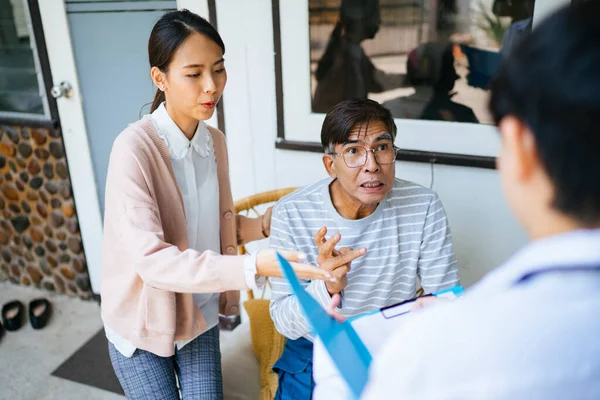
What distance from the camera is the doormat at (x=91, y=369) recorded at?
222 centimetres

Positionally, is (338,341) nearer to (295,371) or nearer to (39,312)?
(295,371)

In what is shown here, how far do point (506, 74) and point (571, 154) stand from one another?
0.09 meters

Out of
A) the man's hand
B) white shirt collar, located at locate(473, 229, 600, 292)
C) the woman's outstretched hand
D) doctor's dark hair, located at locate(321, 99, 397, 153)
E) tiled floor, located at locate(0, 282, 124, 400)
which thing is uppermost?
white shirt collar, located at locate(473, 229, 600, 292)

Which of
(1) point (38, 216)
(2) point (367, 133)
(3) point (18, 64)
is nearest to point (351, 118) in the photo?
(2) point (367, 133)

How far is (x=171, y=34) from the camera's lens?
113 cm

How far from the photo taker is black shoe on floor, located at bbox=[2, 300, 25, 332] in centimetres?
255

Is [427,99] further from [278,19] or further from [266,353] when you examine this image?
[266,353]

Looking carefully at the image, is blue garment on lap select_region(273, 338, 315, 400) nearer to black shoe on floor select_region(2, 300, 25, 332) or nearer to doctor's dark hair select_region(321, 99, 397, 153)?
doctor's dark hair select_region(321, 99, 397, 153)

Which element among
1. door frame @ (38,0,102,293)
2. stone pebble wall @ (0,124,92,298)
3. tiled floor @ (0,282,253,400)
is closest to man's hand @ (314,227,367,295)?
tiled floor @ (0,282,253,400)

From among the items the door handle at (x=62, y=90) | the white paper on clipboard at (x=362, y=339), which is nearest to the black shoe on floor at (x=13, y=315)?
the door handle at (x=62, y=90)

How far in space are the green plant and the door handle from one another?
1.80 meters

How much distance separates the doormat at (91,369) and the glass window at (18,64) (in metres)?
1.20

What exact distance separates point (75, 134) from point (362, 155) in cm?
169

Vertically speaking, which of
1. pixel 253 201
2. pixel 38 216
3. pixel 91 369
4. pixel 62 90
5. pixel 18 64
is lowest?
pixel 91 369
